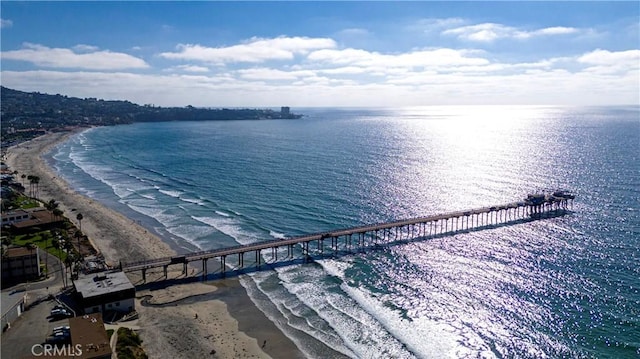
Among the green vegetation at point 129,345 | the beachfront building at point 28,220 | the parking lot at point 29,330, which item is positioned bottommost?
the green vegetation at point 129,345

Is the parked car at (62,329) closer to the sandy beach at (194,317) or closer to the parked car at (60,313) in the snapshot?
the parked car at (60,313)

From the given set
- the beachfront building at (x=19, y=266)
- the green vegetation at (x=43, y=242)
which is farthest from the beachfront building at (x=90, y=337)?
the green vegetation at (x=43, y=242)

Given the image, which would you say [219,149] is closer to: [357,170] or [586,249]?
[357,170]

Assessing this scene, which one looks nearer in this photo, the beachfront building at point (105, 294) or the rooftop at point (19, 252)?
the beachfront building at point (105, 294)

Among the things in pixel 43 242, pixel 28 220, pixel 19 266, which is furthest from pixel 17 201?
pixel 19 266

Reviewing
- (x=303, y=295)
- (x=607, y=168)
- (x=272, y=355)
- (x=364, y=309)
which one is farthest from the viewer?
(x=607, y=168)

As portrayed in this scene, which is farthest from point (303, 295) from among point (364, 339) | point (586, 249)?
point (586, 249)

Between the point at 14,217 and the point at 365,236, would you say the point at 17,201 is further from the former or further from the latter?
the point at 365,236

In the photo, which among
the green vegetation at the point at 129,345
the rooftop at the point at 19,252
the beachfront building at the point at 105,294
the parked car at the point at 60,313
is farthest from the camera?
the rooftop at the point at 19,252
